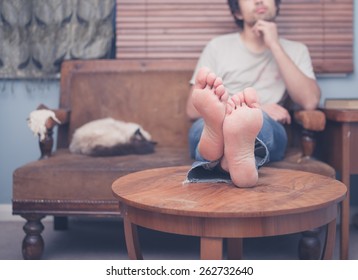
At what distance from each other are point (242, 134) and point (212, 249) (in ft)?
1.00

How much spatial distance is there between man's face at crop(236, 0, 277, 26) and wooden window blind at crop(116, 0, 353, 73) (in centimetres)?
30

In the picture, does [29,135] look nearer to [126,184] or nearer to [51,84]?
[51,84]

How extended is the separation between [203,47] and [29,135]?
3.28ft

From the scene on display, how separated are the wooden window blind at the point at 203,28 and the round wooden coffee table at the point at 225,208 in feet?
4.41

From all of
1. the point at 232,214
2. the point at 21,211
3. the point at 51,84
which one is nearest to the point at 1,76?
the point at 51,84

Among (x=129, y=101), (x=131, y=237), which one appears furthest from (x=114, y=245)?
(x=131, y=237)

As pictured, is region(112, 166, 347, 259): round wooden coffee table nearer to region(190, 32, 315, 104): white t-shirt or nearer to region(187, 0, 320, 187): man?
region(187, 0, 320, 187): man

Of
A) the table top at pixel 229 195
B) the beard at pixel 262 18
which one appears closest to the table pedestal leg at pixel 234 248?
the table top at pixel 229 195

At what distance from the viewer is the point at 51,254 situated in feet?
7.09

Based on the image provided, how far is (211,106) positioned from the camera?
1.33 meters

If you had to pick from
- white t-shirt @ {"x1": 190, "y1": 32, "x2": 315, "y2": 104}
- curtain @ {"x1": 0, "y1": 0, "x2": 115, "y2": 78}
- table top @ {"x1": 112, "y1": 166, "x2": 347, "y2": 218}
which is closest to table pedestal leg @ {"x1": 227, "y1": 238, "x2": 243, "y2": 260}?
table top @ {"x1": 112, "y1": 166, "x2": 347, "y2": 218}

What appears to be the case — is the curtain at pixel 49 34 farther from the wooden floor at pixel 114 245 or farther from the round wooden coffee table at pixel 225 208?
the round wooden coffee table at pixel 225 208

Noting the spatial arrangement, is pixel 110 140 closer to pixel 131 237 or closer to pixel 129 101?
pixel 129 101

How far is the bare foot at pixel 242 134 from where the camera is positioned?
129 cm
